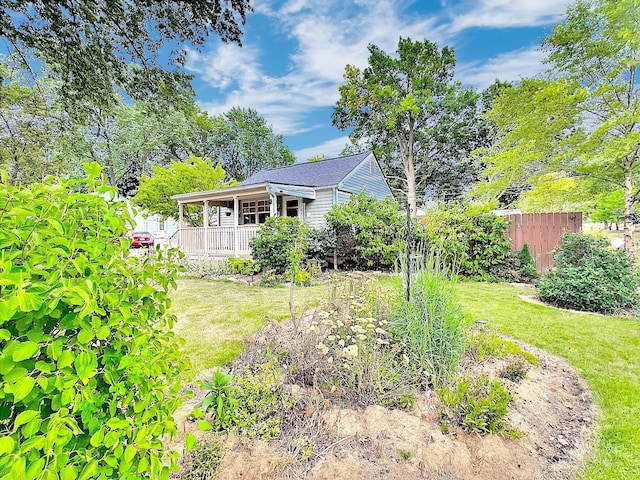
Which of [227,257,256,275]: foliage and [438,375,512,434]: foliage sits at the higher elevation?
[227,257,256,275]: foliage

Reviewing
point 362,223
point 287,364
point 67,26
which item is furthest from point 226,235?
point 287,364

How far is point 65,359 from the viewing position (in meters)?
0.75

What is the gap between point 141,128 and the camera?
69.6 ft

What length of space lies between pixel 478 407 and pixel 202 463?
5.87ft

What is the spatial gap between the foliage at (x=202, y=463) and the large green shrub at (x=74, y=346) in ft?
2.89

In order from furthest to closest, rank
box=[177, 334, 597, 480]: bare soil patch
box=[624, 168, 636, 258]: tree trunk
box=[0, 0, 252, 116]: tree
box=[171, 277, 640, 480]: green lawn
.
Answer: box=[624, 168, 636, 258]: tree trunk
box=[0, 0, 252, 116]: tree
box=[171, 277, 640, 480]: green lawn
box=[177, 334, 597, 480]: bare soil patch

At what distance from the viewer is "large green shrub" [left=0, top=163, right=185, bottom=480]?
0.70 meters

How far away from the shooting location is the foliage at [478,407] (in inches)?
82.7

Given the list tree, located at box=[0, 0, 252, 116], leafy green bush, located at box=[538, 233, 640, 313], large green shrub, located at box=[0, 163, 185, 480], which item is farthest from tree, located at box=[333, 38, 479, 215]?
large green shrub, located at box=[0, 163, 185, 480]

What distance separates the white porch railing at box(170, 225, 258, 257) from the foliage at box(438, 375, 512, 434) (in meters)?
8.95

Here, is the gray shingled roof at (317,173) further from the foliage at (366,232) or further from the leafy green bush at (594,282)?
the leafy green bush at (594,282)

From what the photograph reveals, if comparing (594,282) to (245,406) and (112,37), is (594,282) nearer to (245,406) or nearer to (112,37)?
(245,406)

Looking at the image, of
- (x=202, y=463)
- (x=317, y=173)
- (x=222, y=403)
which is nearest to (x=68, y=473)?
(x=202, y=463)

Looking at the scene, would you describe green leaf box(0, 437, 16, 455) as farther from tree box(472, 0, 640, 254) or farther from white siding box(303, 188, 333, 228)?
white siding box(303, 188, 333, 228)
